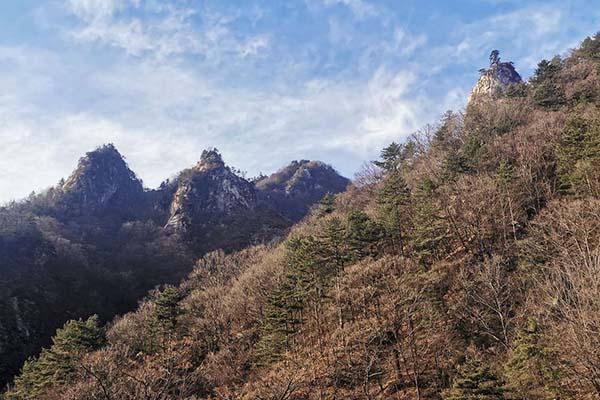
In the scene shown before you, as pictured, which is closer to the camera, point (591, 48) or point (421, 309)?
point (421, 309)

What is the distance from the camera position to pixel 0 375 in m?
56.7

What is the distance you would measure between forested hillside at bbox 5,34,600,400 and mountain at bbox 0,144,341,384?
116 feet

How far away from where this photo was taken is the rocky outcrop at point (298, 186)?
15575 centimetres

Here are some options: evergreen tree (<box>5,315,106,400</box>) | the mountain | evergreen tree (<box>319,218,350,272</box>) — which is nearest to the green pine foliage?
evergreen tree (<box>319,218,350,272</box>)

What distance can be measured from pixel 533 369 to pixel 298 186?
154 meters

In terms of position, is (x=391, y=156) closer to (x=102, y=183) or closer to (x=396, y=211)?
(x=396, y=211)

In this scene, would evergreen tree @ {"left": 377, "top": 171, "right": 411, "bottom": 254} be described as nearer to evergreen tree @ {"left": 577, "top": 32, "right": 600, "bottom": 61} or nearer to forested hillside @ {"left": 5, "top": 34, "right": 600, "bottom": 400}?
forested hillside @ {"left": 5, "top": 34, "right": 600, "bottom": 400}

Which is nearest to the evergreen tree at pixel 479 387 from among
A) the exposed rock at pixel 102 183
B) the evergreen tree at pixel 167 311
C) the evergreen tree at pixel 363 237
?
the evergreen tree at pixel 363 237

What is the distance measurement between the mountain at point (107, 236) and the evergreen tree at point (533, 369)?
6558 cm

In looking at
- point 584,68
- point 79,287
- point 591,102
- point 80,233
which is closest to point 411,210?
point 591,102

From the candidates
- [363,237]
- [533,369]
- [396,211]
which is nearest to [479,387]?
[533,369]

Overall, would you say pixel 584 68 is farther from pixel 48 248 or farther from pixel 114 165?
pixel 114 165

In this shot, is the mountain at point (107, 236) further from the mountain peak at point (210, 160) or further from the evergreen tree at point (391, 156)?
the evergreen tree at point (391, 156)

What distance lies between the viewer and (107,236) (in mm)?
116500
